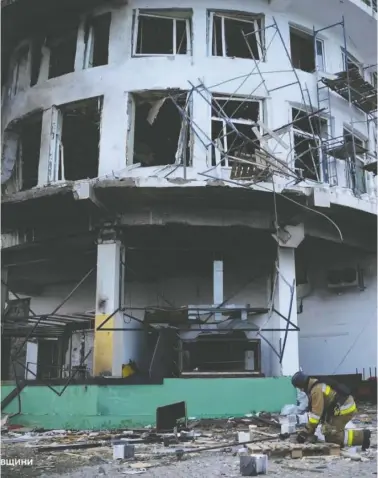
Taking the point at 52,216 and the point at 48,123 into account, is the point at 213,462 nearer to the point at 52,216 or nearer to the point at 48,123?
the point at 52,216

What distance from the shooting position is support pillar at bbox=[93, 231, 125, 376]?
13.2m

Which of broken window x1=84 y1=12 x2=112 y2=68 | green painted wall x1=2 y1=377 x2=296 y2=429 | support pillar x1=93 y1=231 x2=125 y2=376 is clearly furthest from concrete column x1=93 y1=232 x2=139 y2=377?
broken window x1=84 y1=12 x2=112 y2=68

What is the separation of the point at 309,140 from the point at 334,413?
8.93 metres

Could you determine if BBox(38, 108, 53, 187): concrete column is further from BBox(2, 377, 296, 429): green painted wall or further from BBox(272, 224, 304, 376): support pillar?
BBox(272, 224, 304, 376): support pillar

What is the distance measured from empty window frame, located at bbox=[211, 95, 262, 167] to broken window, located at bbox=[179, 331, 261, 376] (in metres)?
4.13

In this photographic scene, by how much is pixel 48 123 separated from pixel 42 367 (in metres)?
8.01

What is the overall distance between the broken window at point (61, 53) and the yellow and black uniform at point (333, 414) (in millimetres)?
11558

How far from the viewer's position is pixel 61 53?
16.3 m

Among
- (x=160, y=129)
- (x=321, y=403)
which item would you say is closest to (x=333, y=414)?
(x=321, y=403)

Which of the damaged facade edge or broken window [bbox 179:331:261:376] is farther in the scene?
broken window [bbox 179:331:261:376]

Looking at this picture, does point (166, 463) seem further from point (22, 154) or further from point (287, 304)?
point (22, 154)

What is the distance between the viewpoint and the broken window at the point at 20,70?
53.8ft

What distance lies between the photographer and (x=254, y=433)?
10.1 metres

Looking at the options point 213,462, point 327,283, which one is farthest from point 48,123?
point 213,462
